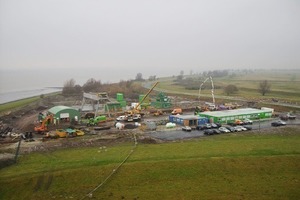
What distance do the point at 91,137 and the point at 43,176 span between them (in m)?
9.43

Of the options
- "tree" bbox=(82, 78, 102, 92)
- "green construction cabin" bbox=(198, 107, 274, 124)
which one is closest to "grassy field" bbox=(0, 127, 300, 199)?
"green construction cabin" bbox=(198, 107, 274, 124)

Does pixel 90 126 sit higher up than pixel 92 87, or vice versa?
pixel 92 87

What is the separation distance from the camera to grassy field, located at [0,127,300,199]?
52.8 feet

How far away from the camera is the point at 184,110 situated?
43688mm

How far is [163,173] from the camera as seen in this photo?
18016mm

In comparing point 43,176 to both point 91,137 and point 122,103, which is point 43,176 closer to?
point 91,137

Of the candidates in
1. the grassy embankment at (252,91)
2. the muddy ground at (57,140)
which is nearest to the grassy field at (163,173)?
the muddy ground at (57,140)

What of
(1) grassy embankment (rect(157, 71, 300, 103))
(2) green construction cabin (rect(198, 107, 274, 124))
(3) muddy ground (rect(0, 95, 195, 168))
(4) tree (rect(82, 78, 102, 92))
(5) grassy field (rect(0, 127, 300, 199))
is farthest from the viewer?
(4) tree (rect(82, 78, 102, 92))

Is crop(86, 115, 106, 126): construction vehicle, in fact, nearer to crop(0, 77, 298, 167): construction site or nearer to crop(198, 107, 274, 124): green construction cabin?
crop(0, 77, 298, 167): construction site

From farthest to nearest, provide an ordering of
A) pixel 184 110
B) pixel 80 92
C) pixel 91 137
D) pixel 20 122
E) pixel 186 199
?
1. pixel 80 92
2. pixel 184 110
3. pixel 20 122
4. pixel 91 137
5. pixel 186 199

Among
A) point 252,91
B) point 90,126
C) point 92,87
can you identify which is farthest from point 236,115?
point 92,87

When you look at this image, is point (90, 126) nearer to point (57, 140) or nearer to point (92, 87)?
point (57, 140)

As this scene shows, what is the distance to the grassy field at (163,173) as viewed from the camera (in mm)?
16094

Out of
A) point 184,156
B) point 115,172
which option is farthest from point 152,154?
point 115,172
